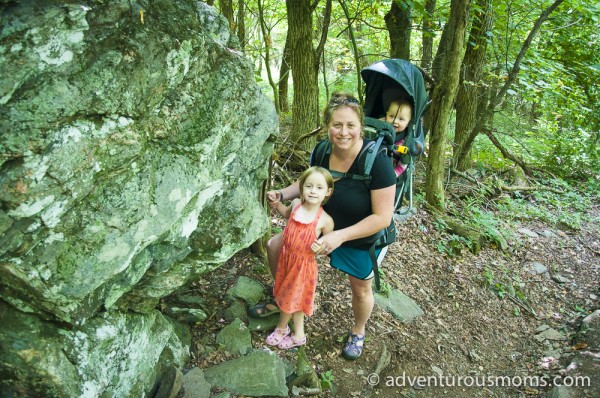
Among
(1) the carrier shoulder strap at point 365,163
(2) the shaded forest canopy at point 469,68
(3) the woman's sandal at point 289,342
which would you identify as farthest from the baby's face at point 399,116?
(3) the woman's sandal at point 289,342

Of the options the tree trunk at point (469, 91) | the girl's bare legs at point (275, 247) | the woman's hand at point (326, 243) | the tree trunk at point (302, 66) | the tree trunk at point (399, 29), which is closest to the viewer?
the woman's hand at point (326, 243)

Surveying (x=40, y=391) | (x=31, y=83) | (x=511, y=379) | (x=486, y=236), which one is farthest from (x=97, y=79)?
(x=486, y=236)

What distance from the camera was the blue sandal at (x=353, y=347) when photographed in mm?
4105

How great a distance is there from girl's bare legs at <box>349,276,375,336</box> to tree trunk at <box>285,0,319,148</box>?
3.48 m

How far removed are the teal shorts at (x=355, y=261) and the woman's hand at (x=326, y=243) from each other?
45cm

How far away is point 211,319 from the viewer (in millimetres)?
3990

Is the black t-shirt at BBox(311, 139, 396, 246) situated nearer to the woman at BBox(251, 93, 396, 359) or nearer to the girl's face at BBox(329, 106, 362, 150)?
the woman at BBox(251, 93, 396, 359)

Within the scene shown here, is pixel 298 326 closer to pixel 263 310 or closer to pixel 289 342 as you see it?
pixel 289 342

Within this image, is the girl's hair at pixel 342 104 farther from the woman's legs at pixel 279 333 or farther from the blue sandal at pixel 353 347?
the blue sandal at pixel 353 347

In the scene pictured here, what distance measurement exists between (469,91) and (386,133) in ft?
23.2

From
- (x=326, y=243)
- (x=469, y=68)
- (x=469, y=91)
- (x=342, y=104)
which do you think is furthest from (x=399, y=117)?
(x=469, y=91)

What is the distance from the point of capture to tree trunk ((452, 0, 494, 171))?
830cm

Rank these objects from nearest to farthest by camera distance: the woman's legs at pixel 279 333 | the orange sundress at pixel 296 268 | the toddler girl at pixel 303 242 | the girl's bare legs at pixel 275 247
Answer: the toddler girl at pixel 303 242 → the orange sundress at pixel 296 268 → the girl's bare legs at pixel 275 247 → the woman's legs at pixel 279 333

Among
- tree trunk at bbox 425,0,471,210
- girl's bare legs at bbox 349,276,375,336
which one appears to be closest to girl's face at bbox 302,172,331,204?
girl's bare legs at bbox 349,276,375,336
